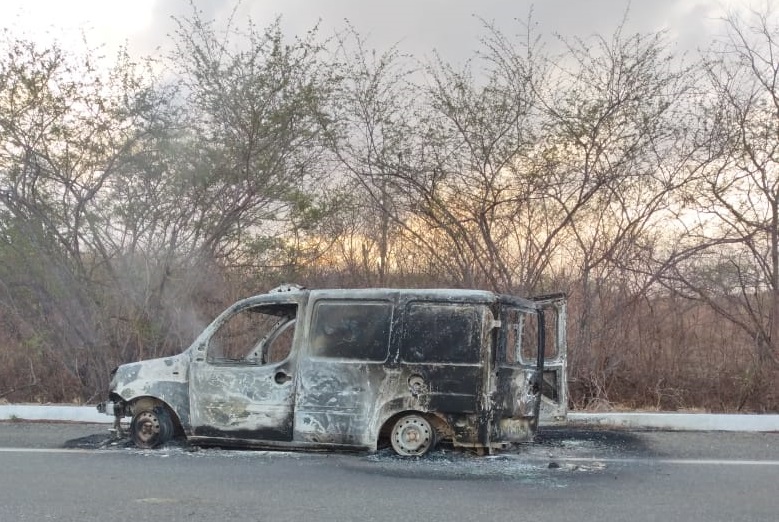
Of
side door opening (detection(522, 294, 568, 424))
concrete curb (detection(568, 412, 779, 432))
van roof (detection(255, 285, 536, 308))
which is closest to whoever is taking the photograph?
van roof (detection(255, 285, 536, 308))

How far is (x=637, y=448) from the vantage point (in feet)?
26.8

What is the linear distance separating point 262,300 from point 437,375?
2.04 meters

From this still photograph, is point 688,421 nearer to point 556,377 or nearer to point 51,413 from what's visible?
point 556,377

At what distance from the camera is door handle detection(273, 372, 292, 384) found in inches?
306

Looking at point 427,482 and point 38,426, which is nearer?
point 427,482

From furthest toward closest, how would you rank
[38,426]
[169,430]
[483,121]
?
1. [483,121]
2. [38,426]
3. [169,430]

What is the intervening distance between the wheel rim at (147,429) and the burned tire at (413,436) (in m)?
2.42

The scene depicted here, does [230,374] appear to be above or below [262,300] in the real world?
below

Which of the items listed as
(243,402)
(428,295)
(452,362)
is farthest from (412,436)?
(243,402)

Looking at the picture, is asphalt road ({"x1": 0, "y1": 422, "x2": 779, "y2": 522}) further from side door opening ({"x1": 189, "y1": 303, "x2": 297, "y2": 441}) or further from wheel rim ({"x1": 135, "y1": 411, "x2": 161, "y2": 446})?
side door opening ({"x1": 189, "y1": 303, "x2": 297, "y2": 441})

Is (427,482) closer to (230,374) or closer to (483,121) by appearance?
(230,374)

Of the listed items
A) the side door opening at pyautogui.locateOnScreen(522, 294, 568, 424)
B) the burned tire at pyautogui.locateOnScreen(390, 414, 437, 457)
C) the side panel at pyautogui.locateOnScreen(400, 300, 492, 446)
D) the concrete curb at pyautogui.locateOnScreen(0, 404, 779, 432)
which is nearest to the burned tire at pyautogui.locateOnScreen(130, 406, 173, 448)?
the concrete curb at pyautogui.locateOnScreen(0, 404, 779, 432)

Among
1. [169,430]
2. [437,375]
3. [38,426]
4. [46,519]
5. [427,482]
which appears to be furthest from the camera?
[38,426]

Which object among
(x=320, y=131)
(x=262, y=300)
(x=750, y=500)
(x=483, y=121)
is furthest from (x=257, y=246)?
(x=750, y=500)
